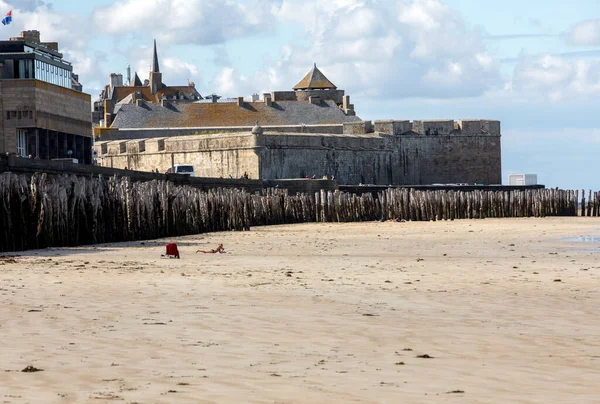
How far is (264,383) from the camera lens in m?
6.09

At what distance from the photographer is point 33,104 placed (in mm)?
46438

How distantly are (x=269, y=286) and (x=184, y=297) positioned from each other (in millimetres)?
1812

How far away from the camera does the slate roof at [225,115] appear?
8619 centimetres

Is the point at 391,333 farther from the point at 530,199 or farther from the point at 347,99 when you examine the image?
the point at 347,99

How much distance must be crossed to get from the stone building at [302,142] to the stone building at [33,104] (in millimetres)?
13498

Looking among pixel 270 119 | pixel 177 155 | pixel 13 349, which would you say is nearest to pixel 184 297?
pixel 13 349

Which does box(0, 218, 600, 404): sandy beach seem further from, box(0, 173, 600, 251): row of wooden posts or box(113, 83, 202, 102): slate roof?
box(113, 83, 202, 102): slate roof

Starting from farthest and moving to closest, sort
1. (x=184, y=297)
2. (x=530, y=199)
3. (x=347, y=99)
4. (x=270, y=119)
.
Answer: (x=347, y=99), (x=270, y=119), (x=530, y=199), (x=184, y=297)

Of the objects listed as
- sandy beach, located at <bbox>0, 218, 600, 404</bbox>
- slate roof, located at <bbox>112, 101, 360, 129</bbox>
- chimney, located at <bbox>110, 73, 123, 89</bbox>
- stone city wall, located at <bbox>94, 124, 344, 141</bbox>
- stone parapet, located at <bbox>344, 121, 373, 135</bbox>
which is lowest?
sandy beach, located at <bbox>0, 218, 600, 404</bbox>

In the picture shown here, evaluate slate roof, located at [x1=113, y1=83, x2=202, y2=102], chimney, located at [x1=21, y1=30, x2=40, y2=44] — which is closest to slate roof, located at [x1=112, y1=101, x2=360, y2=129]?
chimney, located at [x1=21, y1=30, x2=40, y2=44]

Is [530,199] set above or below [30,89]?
below

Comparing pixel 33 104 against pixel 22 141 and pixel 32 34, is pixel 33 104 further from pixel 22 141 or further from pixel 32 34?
pixel 32 34

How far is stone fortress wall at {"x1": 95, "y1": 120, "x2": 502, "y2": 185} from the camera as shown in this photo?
2484 inches

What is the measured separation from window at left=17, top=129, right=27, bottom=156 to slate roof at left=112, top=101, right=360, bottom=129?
3827 cm
